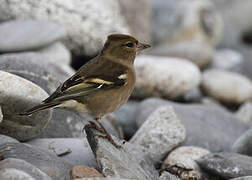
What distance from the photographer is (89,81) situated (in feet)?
16.5

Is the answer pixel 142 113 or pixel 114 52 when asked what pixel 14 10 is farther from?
pixel 114 52

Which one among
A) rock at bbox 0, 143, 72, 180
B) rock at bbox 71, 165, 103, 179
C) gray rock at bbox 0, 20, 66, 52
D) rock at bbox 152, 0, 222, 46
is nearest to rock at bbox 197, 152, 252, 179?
rock at bbox 71, 165, 103, 179

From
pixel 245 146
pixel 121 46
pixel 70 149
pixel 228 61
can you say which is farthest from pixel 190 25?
pixel 70 149

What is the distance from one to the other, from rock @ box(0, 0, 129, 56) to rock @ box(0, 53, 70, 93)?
196 cm

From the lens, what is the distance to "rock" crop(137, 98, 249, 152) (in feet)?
22.6

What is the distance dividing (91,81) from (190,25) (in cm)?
799

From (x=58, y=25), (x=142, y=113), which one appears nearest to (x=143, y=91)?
(x=142, y=113)

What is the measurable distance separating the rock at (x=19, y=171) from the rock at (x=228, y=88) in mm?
6123

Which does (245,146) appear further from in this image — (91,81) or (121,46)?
(91,81)

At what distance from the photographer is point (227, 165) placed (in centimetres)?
527

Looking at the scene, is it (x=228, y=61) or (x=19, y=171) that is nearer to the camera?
(x=19, y=171)

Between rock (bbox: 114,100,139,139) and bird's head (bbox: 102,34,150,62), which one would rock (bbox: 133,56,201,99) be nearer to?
rock (bbox: 114,100,139,139)

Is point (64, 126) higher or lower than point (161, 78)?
higher

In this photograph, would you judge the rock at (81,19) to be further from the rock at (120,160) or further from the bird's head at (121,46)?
the rock at (120,160)
